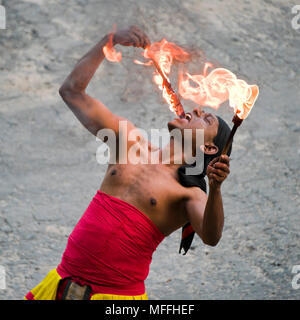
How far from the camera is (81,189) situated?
518 centimetres

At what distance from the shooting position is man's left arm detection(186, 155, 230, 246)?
6.75 feet

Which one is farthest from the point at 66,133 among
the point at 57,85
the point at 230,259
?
the point at 230,259

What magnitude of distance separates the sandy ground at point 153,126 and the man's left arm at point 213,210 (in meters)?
2.53

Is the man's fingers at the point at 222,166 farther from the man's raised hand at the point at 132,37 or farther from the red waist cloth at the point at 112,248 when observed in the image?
the man's raised hand at the point at 132,37

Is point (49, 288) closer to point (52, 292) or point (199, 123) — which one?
point (52, 292)

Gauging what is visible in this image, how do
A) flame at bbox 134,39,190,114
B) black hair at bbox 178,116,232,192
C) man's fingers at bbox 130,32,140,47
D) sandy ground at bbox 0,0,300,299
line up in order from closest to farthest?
black hair at bbox 178,116,232,192, man's fingers at bbox 130,32,140,47, flame at bbox 134,39,190,114, sandy ground at bbox 0,0,300,299

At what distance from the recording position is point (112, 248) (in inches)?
95.0

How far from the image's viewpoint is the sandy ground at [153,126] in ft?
15.9

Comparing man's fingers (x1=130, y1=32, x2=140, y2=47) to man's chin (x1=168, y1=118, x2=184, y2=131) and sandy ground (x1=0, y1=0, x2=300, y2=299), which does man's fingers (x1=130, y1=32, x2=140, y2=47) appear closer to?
man's chin (x1=168, y1=118, x2=184, y2=131)

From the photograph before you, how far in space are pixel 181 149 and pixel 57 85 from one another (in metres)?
3.23

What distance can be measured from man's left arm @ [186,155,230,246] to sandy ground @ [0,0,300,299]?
8.30 feet

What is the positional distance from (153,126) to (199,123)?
2.83 m

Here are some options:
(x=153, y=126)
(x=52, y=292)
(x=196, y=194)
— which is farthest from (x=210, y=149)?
(x=153, y=126)

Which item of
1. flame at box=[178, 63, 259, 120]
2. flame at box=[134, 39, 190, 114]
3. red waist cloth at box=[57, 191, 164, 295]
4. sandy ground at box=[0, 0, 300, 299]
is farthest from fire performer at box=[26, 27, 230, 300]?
sandy ground at box=[0, 0, 300, 299]
